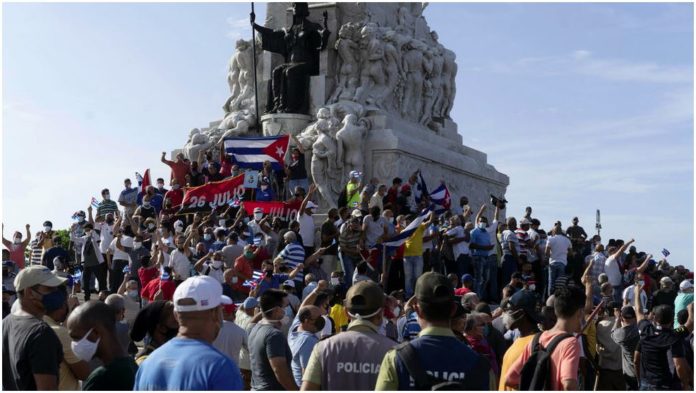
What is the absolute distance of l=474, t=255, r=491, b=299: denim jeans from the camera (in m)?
18.3

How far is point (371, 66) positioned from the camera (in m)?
26.0

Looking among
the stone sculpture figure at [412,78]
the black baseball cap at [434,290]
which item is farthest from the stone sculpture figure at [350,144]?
the black baseball cap at [434,290]

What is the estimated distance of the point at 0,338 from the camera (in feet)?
20.1

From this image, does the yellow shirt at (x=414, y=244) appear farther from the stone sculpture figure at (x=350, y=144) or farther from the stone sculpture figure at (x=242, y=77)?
the stone sculpture figure at (x=242, y=77)

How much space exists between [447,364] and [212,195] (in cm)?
1704

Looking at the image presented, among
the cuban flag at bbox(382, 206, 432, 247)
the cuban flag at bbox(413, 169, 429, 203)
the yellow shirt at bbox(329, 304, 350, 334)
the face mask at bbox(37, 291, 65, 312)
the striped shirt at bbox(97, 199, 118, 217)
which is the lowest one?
the yellow shirt at bbox(329, 304, 350, 334)

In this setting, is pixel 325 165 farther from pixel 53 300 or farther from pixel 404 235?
pixel 53 300

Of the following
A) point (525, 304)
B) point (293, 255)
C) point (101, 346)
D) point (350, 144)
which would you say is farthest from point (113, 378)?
point (350, 144)

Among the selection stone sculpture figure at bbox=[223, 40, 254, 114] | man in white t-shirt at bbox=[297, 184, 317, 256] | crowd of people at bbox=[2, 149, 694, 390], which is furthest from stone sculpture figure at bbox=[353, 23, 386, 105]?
man in white t-shirt at bbox=[297, 184, 317, 256]

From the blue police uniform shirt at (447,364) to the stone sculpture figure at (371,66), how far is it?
20699 millimetres

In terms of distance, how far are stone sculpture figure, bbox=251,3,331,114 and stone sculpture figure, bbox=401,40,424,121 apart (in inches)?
85.4

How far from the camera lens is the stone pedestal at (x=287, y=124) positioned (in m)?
25.2

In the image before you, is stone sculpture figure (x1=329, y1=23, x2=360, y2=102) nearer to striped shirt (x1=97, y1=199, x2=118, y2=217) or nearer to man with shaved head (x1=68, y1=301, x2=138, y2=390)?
striped shirt (x1=97, y1=199, x2=118, y2=217)

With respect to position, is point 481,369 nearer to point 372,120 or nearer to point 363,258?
point 363,258
